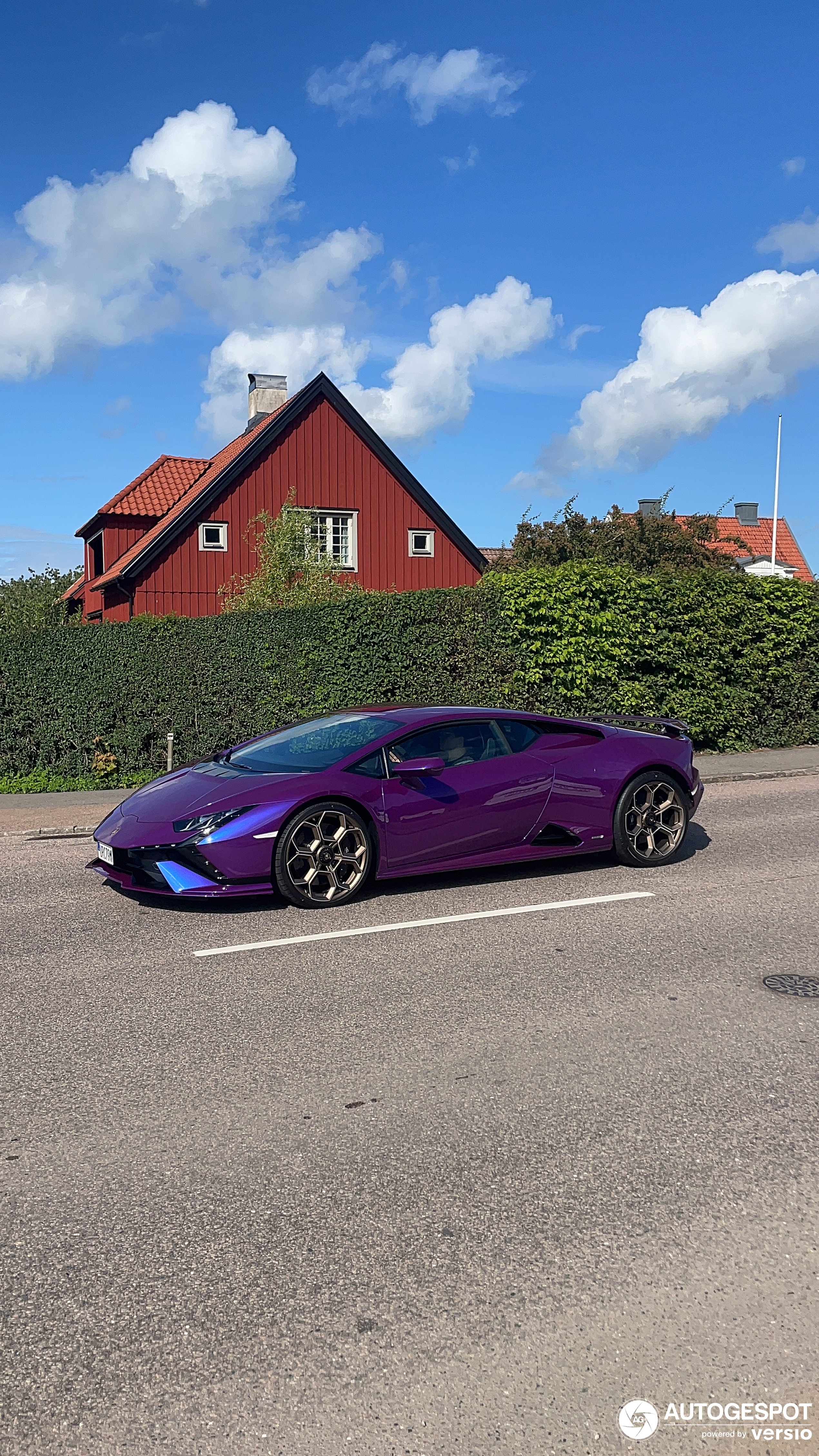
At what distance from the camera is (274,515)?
27812 mm

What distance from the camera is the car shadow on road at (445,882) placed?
7004 mm

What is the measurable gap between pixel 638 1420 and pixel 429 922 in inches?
166

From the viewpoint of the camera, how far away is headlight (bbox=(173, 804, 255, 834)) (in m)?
6.59

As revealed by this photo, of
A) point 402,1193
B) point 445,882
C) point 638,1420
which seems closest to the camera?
point 638,1420

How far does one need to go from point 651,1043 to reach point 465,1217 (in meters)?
1.60

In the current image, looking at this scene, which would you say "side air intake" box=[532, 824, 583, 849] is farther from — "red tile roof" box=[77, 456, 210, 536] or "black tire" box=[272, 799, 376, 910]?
"red tile roof" box=[77, 456, 210, 536]

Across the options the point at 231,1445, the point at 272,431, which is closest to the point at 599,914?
the point at 231,1445

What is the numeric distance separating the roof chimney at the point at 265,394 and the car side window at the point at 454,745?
28.0 m

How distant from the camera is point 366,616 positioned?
47.2ft

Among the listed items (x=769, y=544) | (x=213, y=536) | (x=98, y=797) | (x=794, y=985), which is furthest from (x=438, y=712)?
(x=769, y=544)

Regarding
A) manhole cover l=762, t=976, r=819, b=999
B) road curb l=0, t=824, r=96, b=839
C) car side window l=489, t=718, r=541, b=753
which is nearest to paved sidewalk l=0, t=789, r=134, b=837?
road curb l=0, t=824, r=96, b=839

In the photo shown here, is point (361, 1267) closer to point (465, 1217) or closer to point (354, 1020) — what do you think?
point (465, 1217)
